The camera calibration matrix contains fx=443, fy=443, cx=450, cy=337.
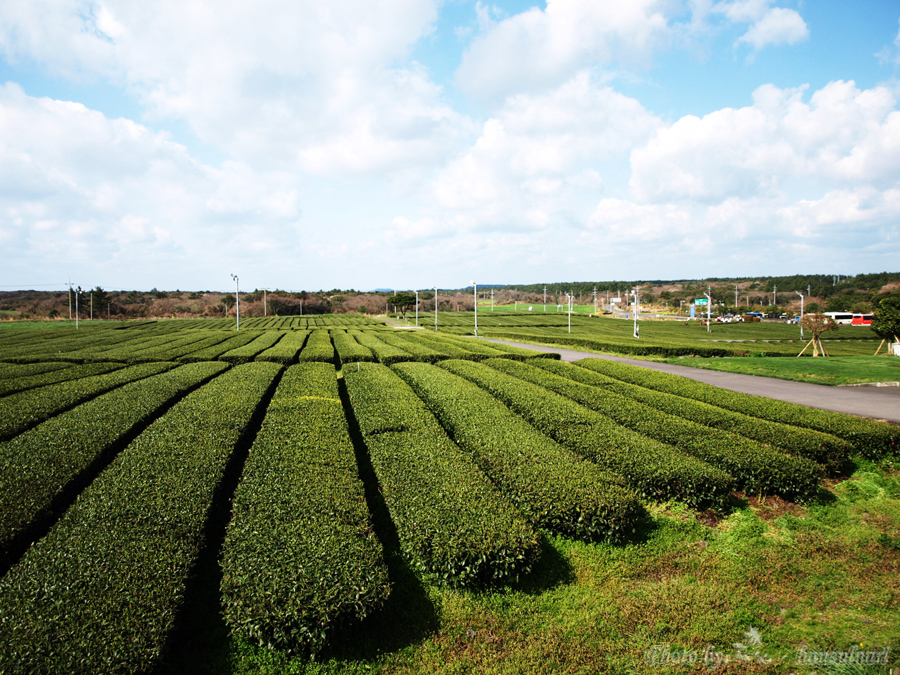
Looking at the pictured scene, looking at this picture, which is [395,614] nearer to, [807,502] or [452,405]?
[452,405]

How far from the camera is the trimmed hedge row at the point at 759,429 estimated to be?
10.5 metres

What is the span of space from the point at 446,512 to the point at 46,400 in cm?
1475

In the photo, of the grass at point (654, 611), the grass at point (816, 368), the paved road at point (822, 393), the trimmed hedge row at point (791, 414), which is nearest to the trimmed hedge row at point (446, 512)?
the grass at point (654, 611)

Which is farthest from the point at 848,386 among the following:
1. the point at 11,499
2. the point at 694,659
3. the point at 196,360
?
the point at 196,360

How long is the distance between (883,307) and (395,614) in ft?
128

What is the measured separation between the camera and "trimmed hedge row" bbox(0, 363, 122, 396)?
54.6ft

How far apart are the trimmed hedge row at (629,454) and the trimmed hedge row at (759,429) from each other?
2798 millimetres

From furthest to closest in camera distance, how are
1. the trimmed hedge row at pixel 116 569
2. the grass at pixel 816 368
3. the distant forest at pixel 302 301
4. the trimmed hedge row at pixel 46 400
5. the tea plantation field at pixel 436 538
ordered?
the distant forest at pixel 302 301
the grass at pixel 816 368
the trimmed hedge row at pixel 46 400
the tea plantation field at pixel 436 538
the trimmed hedge row at pixel 116 569

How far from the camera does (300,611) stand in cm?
513

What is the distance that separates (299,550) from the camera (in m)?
6.10

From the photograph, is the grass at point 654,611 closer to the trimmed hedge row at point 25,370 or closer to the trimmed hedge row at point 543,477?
the trimmed hedge row at point 543,477

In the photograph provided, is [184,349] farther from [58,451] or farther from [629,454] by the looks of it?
[629,454]

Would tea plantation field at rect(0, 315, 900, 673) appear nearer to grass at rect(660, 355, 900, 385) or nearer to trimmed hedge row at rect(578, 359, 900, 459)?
trimmed hedge row at rect(578, 359, 900, 459)

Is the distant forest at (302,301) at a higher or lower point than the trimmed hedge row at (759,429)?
higher
